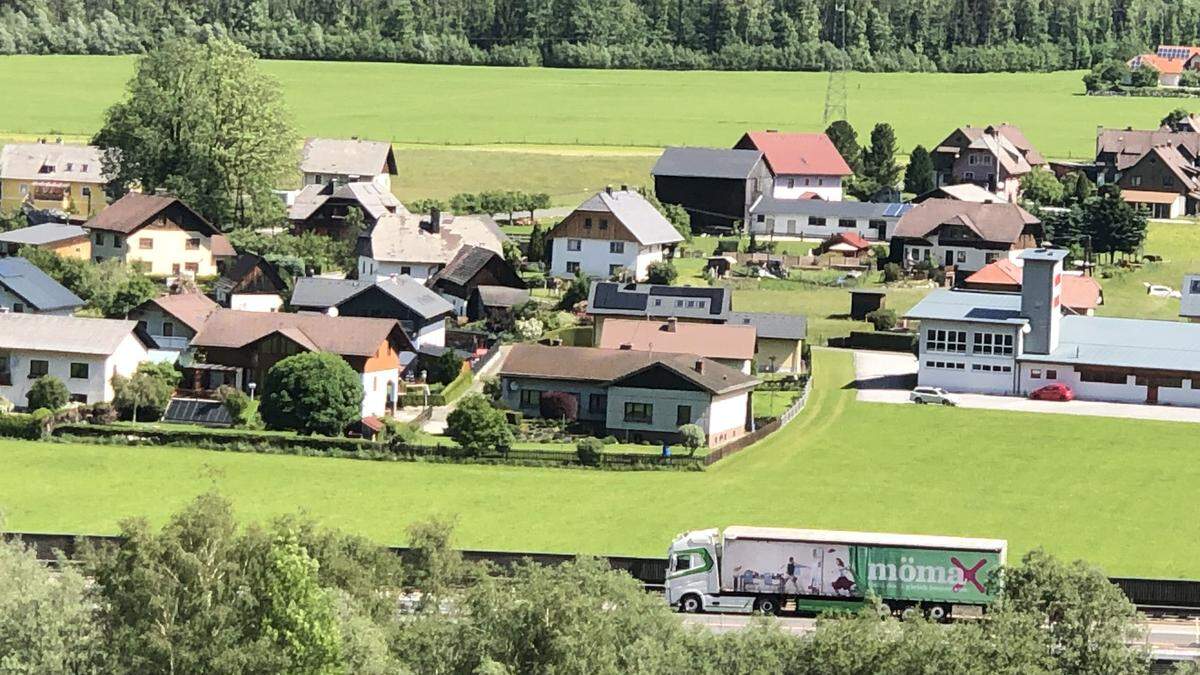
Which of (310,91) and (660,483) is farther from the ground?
(310,91)

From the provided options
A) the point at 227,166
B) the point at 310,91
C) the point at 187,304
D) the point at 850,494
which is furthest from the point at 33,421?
the point at 310,91

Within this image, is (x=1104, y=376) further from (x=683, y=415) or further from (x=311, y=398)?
(x=311, y=398)

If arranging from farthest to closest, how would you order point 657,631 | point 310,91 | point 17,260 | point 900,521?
point 310,91
point 17,260
point 900,521
point 657,631

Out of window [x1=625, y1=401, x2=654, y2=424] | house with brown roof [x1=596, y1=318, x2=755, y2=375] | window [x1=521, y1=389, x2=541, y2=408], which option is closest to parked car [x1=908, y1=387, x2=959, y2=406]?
house with brown roof [x1=596, y1=318, x2=755, y2=375]

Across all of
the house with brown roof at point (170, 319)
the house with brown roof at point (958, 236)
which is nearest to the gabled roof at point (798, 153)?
the house with brown roof at point (958, 236)

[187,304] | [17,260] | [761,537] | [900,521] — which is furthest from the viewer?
[17,260]

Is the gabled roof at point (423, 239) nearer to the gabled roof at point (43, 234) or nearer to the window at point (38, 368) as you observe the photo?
the gabled roof at point (43, 234)

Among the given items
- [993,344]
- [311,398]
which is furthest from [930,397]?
[311,398]

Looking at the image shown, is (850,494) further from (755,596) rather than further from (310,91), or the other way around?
(310,91)
